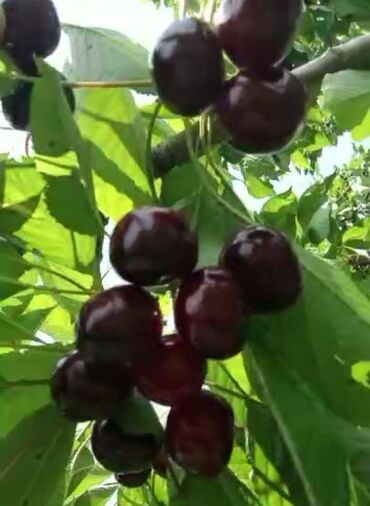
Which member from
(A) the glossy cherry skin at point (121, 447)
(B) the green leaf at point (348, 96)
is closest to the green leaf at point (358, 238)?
(B) the green leaf at point (348, 96)

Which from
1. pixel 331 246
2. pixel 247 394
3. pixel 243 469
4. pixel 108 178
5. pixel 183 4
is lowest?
pixel 331 246

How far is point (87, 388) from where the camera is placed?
0.91 metres

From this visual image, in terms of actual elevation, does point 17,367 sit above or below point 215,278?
below

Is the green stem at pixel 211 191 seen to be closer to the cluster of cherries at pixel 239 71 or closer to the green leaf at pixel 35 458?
the cluster of cherries at pixel 239 71

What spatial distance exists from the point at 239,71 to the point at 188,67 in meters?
0.05

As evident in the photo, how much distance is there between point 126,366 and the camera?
91 centimetres

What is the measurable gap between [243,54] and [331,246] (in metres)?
0.86

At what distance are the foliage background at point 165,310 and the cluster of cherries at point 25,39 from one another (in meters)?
0.02

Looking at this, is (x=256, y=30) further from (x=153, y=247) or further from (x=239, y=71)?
(x=153, y=247)

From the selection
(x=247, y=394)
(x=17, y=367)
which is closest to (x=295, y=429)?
(x=247, y=394)

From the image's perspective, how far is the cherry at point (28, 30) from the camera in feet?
3.53

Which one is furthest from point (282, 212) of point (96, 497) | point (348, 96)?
point (96, 497)

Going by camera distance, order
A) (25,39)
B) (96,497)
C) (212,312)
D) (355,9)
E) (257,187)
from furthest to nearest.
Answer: (257,187), (355,9), (96,497), (25,39), (212,312)

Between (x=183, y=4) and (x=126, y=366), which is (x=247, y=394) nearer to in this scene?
(x=126, y=366)
